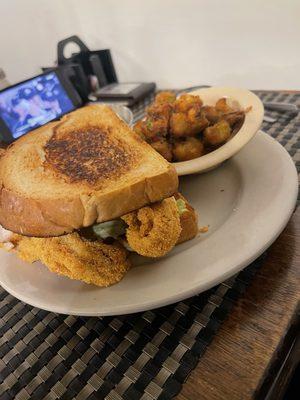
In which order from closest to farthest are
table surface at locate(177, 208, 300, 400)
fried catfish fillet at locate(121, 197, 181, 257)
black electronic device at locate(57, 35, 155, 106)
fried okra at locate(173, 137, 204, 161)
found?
table surface at locate(177, 208, 300, 400), fried catfish fillet at locate(121, 197, 181, 257), fried okra at locate(173, 137, 204, 161), black electronic device at locate(57, 35, 155, 106)

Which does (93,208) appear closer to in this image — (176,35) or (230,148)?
(230,148)

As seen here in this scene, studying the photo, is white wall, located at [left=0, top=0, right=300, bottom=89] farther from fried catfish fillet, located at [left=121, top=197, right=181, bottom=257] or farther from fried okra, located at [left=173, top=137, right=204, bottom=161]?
fried catfish fillet, located at [left=121, top=197, right=181, bottom=257]

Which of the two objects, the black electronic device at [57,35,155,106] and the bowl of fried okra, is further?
the black electronic device at [57,35,155,106]

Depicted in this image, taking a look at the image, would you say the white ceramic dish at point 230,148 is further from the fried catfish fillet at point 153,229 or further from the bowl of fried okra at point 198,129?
the fried catfish fillet at point 153,229

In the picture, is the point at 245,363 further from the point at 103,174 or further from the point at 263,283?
the point at 103,174

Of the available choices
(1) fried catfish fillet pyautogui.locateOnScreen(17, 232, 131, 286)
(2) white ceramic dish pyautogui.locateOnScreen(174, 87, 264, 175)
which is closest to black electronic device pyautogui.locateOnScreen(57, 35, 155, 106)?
(2) white ceramic dish pyautogui.locateOnScreen(174, 87, 264, 175)

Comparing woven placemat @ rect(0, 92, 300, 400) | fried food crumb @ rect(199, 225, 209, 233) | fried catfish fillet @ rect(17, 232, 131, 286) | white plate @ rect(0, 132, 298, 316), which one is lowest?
woven placemat @ rect(0, 92, 300, 400)

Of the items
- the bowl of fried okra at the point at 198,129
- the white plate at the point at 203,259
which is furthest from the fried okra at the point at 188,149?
the white plate at the point at 203,259

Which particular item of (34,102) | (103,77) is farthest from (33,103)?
(103,77)
